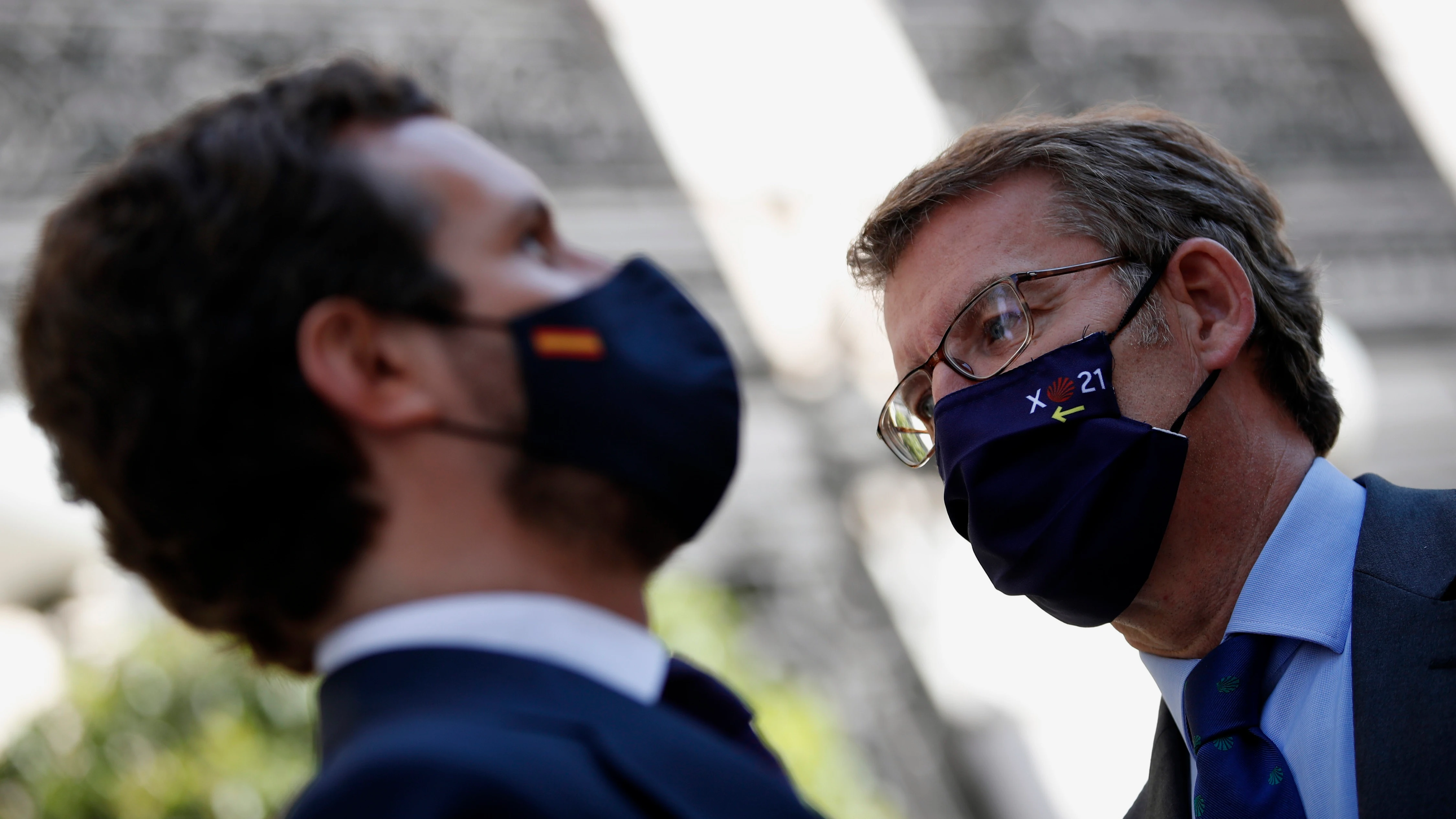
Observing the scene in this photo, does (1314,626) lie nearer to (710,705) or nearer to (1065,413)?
(1065,413)

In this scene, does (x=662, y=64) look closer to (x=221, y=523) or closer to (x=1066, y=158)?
(x=1066, y=158)

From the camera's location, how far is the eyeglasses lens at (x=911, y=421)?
7.38 ft

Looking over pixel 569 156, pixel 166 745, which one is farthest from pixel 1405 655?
pixel 569 156

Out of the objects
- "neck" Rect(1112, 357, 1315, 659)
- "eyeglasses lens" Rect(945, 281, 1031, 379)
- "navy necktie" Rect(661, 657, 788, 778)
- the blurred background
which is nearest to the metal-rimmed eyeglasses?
"eyeglasses lens" Rect(945, 281, 1031, 379)

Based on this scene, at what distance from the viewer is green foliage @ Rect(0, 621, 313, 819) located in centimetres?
397

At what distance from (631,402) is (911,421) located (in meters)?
1.07

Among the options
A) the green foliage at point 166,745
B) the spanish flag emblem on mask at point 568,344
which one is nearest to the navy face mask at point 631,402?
the spanish flag emblem on mask at point 568,344

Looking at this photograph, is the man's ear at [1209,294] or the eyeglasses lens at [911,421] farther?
the eyeglasses lens at [911,421]

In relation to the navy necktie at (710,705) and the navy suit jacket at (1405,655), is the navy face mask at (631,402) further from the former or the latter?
the navy suit jacket at (1405,655)

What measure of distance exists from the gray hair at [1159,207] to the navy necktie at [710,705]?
1023 millimetres

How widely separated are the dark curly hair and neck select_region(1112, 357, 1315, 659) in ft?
4.24

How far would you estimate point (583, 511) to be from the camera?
1.35 meters

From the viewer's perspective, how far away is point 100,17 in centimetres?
669

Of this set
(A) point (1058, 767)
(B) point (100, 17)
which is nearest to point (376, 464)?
(A) point (1058, 767)
